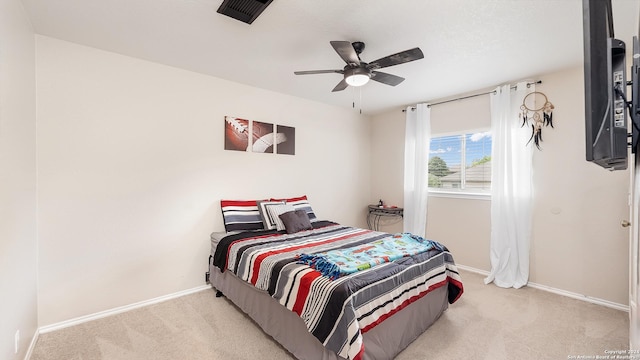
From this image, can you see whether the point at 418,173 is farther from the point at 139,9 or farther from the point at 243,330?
the point at 139,9

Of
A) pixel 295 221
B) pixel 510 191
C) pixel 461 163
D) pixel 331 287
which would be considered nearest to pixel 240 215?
pixel 295 221

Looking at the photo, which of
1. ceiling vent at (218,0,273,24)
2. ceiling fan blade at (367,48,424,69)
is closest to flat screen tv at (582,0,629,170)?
ceiling fan blade at (367,48,424,69)

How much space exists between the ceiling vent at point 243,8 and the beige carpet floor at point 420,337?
251 centimetres

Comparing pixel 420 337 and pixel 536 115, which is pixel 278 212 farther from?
pixel 536 115

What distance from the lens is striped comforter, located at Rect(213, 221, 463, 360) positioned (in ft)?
5.39

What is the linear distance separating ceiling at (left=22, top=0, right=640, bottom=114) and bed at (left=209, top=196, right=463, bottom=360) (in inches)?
70.9

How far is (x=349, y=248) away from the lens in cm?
249

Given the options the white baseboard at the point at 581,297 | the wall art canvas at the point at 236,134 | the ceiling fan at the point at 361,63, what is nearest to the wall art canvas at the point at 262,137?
the wall art canvas at the point at 236,134

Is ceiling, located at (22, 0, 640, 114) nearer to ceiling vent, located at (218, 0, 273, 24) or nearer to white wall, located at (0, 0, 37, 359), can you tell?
ceiling vent, located at (218, 0, 273, 24)

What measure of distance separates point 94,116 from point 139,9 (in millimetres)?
1173

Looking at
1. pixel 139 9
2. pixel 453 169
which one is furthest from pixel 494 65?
pixel 139 9

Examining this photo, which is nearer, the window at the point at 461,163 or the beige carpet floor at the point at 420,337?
the beige carpet floor at the point at 420,337

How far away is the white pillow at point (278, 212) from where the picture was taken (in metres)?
3.26

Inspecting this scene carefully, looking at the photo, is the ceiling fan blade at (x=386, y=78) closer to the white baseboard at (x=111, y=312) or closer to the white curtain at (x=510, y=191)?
the white curtain at (x=510, y=191)
